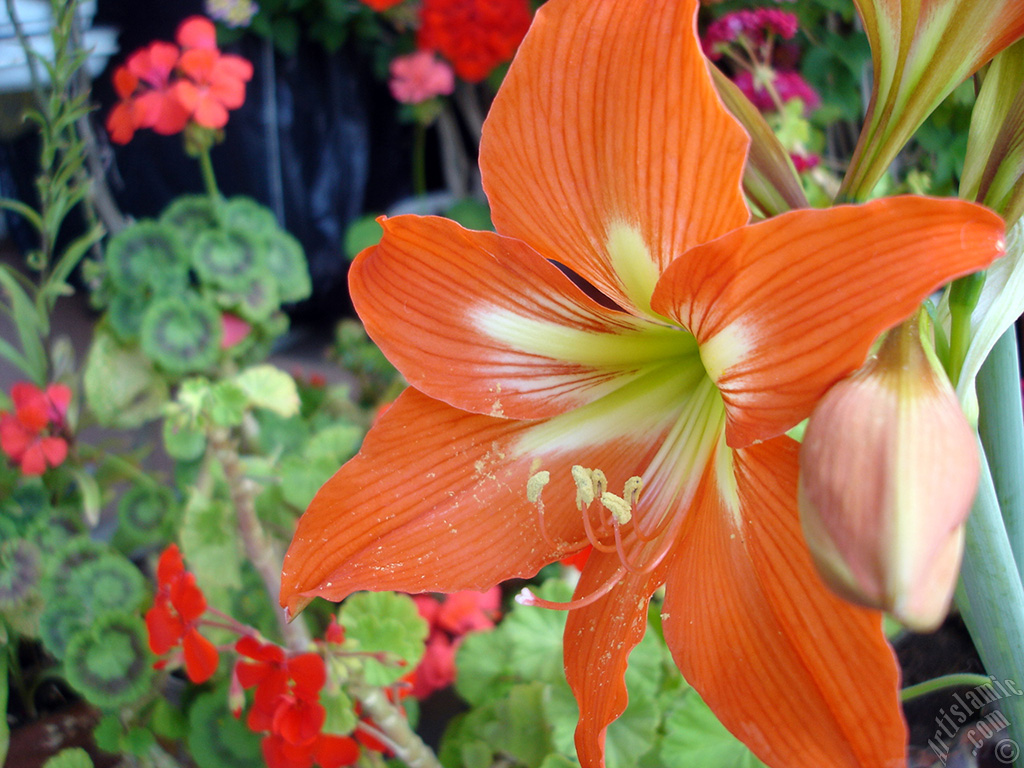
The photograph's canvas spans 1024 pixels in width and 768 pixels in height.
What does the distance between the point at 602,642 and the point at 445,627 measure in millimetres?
496

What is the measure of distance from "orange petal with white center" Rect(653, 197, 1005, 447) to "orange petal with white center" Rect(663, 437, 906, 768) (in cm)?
3

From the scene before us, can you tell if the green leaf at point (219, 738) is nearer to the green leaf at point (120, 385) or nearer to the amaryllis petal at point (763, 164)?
the green leaf at point (120, 385)

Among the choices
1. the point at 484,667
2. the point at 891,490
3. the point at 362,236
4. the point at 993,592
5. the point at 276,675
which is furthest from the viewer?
the point at 362,236

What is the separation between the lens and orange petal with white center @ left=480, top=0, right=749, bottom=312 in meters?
0.27

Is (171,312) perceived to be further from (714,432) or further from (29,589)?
(714,432)

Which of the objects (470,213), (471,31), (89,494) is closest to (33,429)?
(89,494)

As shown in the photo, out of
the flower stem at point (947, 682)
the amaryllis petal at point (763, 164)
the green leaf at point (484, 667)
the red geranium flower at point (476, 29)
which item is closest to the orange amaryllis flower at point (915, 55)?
the amaryllis petal at point (763, 164)

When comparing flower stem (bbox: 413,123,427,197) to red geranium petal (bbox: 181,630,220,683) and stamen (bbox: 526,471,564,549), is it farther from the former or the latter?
stamen (bbox: 526,471,564,549)

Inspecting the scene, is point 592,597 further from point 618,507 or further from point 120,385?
point 120,385

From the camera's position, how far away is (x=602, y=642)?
335 mm

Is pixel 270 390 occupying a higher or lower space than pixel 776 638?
lower

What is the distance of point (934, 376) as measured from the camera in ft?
0.76

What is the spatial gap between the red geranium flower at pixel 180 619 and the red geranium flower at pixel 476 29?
1.16 metres

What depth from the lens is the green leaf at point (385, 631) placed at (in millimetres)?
572
